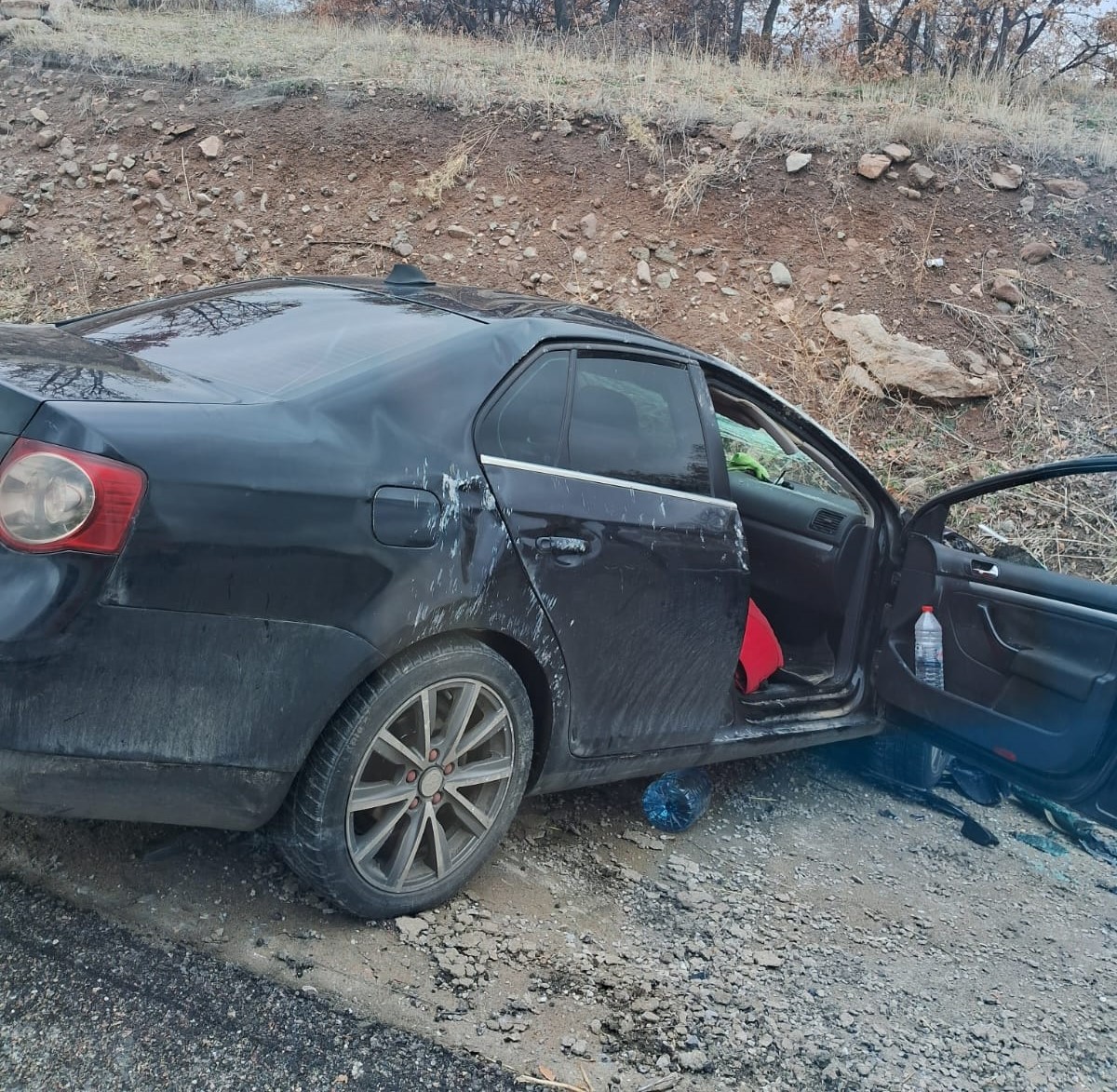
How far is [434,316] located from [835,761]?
2.80 m

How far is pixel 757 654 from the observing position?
4336 mm

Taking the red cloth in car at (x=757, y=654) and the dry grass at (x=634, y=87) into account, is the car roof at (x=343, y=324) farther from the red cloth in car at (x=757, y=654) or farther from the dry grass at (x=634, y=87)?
Result: the dry grass at (x=634, y=87)

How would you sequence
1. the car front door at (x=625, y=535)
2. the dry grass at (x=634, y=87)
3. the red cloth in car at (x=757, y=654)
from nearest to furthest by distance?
1. the car front door at (x=625, y=535)
2. the red cloth in car at (x=757, y=654)
3. the dry grass at (x=634, y=87)

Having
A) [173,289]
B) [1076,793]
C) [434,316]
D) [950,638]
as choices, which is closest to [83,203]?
[173,289]

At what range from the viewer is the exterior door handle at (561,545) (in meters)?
3.01

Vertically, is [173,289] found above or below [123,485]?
below

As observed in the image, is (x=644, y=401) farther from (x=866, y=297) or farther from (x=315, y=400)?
(x=866, y=297)

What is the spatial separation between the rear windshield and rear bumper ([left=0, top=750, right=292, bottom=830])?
36.9 inches

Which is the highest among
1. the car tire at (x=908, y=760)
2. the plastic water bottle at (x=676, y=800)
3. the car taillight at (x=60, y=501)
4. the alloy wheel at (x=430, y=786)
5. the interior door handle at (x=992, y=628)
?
the car taillight at (x=60, y=501)

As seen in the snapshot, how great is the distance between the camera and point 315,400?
2.70 m

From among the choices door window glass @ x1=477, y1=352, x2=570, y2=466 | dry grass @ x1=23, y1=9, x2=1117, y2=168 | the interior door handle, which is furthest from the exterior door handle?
dry grass @ x1=23, y1=9, x2=1117, y2=168

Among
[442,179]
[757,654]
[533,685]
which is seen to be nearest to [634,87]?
[442,179]

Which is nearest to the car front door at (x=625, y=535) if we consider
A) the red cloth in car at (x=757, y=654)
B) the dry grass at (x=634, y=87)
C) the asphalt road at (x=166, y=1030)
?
the red cloth in car at (x=757, y=654)

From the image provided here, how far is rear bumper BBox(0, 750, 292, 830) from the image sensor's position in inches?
92.4
